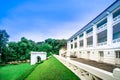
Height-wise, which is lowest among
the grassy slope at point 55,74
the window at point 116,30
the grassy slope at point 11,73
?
the grassy slope at point 11,73

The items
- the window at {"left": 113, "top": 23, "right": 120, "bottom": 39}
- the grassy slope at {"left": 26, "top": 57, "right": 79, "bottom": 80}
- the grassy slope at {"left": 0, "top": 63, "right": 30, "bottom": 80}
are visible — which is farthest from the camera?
the grassy slope at {"left": 0, "top": 63, "right": 30, "bottom": 80}

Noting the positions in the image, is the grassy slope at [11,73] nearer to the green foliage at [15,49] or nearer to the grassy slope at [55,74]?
the grassy slope at [55,74]

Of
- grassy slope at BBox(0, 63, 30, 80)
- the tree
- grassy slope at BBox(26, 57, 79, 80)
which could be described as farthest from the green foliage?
grassy slope at BBox(26, 57, 79, 80)

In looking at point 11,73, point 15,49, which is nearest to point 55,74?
point 11,73

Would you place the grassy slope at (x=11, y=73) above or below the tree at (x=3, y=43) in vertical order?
below

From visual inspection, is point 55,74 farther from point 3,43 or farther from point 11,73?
point 3,43

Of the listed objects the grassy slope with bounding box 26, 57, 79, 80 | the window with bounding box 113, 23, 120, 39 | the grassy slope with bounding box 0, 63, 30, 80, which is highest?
the window with bounding box 113, 23, 120, 39

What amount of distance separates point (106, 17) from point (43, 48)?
31.6 metres

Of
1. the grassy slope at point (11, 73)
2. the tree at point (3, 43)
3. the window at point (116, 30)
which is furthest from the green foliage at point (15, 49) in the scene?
the window at point (116, 30)

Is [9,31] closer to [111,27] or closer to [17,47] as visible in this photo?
[17,47]

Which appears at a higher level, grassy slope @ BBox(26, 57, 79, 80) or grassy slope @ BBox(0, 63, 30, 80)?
grassy slope @ BBox(26, 57, 79, 80)

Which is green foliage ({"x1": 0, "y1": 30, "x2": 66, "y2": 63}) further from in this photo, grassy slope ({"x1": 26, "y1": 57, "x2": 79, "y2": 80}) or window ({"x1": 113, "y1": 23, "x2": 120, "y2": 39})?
window ({"x1": 113, "y1": 23, "x2": 120, "y2": 39})

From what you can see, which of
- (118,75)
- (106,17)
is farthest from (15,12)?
(118,75)

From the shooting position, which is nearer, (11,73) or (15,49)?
(11,73)
